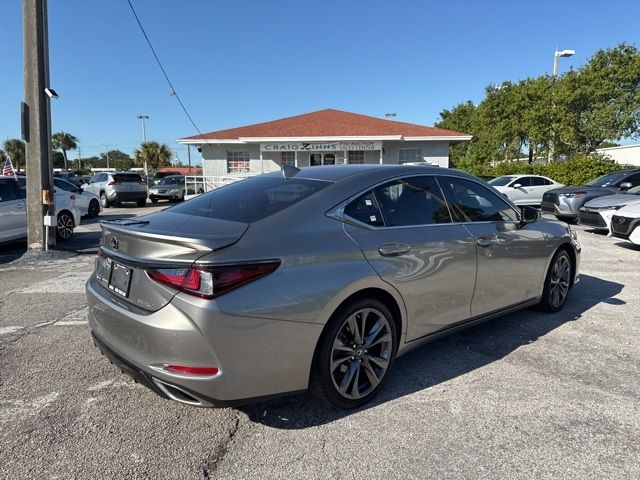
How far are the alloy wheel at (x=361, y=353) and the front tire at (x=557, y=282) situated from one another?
2536mm

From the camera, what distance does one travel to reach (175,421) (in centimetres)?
296

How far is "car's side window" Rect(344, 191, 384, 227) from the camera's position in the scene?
317 centimetres

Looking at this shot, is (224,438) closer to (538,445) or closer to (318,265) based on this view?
(318,265)

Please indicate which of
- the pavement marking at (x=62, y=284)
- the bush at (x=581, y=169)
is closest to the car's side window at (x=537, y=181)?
the bush at (x=581, y=169)

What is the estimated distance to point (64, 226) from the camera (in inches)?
414

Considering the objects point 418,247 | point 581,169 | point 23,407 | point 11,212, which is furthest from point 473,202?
point 581,169

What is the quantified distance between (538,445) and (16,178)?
33.8 feet

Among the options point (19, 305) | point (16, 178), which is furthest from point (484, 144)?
point (19, 305)

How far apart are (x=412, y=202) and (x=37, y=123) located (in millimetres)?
7688

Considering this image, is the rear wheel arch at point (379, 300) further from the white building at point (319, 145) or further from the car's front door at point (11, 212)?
the white building at point (319, 145)

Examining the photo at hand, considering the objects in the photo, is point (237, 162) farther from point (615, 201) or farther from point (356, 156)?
point (615, 201)

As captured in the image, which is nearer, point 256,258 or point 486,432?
point 256,258

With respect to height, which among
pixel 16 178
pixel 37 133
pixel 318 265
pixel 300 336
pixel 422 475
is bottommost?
pixel 422 475

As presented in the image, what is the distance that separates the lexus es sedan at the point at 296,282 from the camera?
8.16 ft
